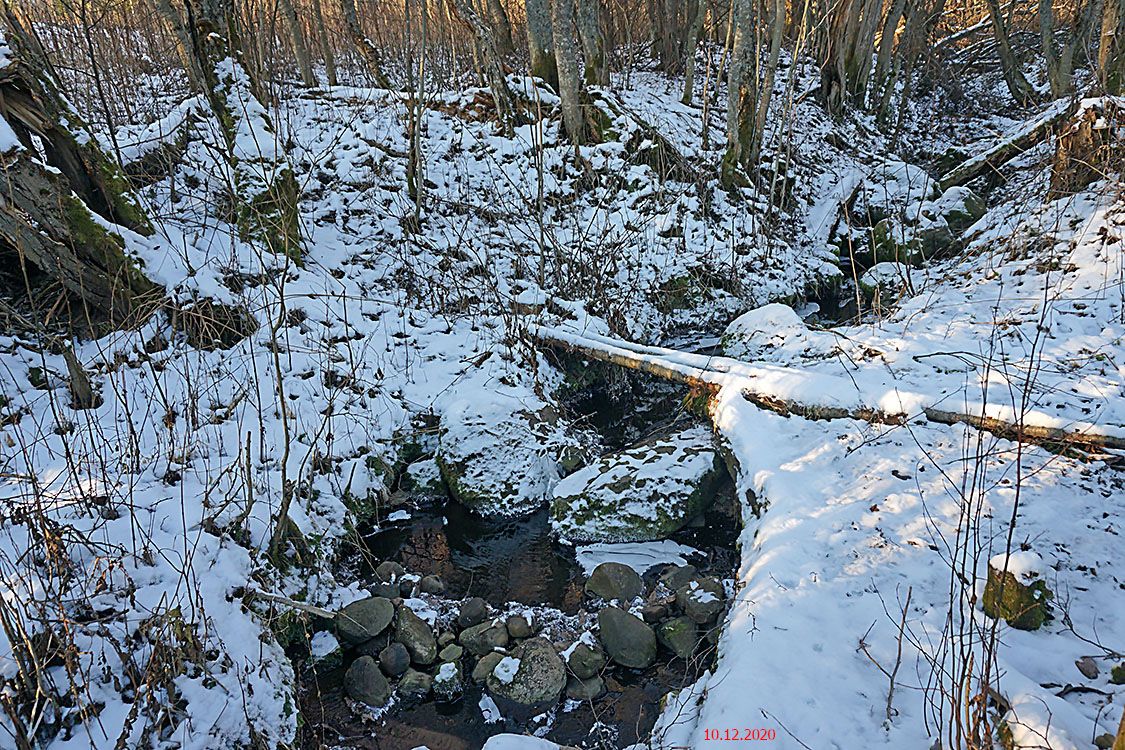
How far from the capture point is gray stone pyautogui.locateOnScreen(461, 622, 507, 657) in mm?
3776

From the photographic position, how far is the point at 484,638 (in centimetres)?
381

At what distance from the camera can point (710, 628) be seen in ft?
12.1

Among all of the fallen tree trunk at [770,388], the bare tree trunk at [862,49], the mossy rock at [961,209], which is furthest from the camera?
the bare tree trunk at [862,49]

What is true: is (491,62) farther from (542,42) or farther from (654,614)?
(654,614)

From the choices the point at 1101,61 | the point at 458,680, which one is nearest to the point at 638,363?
the point at 458,680

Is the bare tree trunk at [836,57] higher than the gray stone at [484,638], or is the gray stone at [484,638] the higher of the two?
the bare tree trunk at [836,57]

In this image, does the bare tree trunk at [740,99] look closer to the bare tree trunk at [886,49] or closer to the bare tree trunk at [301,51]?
the bare tree trunk at [886,49]

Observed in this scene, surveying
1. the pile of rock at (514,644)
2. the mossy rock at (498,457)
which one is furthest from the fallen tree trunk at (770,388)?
the pile of rock at (514,644)

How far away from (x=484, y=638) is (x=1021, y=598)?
2746mm

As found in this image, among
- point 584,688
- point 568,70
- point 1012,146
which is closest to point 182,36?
point 568,70

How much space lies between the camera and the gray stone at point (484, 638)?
3.78 m

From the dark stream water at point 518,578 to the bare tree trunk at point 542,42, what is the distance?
597 cm

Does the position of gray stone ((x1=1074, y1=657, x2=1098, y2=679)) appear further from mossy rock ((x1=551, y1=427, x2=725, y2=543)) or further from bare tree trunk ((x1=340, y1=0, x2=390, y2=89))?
bare tree trunk ((x1=340, y1=0, x2=390, y2=89))

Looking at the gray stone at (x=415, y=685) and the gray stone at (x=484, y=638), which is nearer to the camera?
the gray stone at (x=415, y=685)
